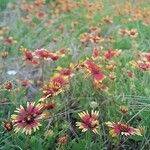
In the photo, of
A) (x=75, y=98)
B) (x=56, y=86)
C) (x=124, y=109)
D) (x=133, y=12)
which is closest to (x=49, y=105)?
(x=56, y=86)

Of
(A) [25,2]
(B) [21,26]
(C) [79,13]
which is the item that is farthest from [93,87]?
(A) [25,2]

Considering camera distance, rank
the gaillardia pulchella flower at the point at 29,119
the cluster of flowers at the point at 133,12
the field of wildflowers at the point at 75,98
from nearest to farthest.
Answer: the gaillardia pulchella flower at the point at 29,119, the field of wildflowers at the point at 75,98, the cluster of flowers at the point at 133,12

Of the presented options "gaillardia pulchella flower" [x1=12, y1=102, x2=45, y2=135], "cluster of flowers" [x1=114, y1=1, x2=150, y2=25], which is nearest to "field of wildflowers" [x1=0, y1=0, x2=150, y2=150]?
"gaillardia pulchella flower" [x1=12, y1=102, x2=45, y2=135]

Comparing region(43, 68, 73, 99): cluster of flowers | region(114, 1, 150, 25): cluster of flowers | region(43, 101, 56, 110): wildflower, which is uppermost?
region(43, 68, 73, 99): cluster of flowers

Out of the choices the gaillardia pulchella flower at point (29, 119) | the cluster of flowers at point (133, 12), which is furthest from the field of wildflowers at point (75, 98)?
the cluster of flowers at point (133, 12)

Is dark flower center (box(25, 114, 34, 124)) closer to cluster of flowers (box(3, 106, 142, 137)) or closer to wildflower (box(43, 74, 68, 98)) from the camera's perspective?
cluster of flowers (box(3, 106, 142, 137))

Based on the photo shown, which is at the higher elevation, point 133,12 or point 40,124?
point 40,124

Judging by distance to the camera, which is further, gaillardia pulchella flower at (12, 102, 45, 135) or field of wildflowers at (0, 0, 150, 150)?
field of wildflowers at (0, 0, 150, 150)

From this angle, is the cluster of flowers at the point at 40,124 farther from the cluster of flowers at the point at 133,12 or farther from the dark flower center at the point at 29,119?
the cluster of flowers at the point at 133,12

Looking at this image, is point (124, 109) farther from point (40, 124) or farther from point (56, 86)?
point (40, 124)

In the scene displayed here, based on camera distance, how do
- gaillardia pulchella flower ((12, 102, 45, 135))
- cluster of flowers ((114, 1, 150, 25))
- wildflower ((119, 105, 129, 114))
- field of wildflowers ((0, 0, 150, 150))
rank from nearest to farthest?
1. gaillardia pulchella flower ((12, 102, 45, 135))
2. field of wildflowers ((0, 0, 150, 150))
3. wildflower ((119, 105, 129, 114))
4. cluster of flowers ((114, 1, 150, 25))

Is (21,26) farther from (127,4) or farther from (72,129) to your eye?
(72,129)
